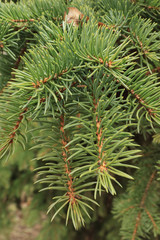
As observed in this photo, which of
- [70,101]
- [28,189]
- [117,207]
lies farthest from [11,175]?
[70,101]

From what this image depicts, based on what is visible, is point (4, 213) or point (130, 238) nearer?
point (130, 238)

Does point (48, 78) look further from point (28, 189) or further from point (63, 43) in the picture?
point (28, 189)

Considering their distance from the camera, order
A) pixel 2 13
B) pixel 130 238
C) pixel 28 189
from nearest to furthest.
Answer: pixel 2 13, pixel 130 238, pixel 28 189

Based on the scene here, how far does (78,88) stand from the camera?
15.4 inches

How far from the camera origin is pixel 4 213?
1.43 m

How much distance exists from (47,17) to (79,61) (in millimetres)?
149

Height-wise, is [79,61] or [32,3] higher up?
[32,3]

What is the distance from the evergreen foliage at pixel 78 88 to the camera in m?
0.32

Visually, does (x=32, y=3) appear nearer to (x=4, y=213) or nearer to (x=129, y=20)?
(x=129, y=20)

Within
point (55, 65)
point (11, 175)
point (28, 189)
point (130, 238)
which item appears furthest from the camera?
point (11, 175)

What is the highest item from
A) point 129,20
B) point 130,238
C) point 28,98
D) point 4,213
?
point 129,20

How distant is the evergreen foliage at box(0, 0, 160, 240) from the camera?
1.04 feet

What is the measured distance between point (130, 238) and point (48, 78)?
0.49 meters

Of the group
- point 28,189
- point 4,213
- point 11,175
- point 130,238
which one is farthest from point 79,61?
point 4,213
